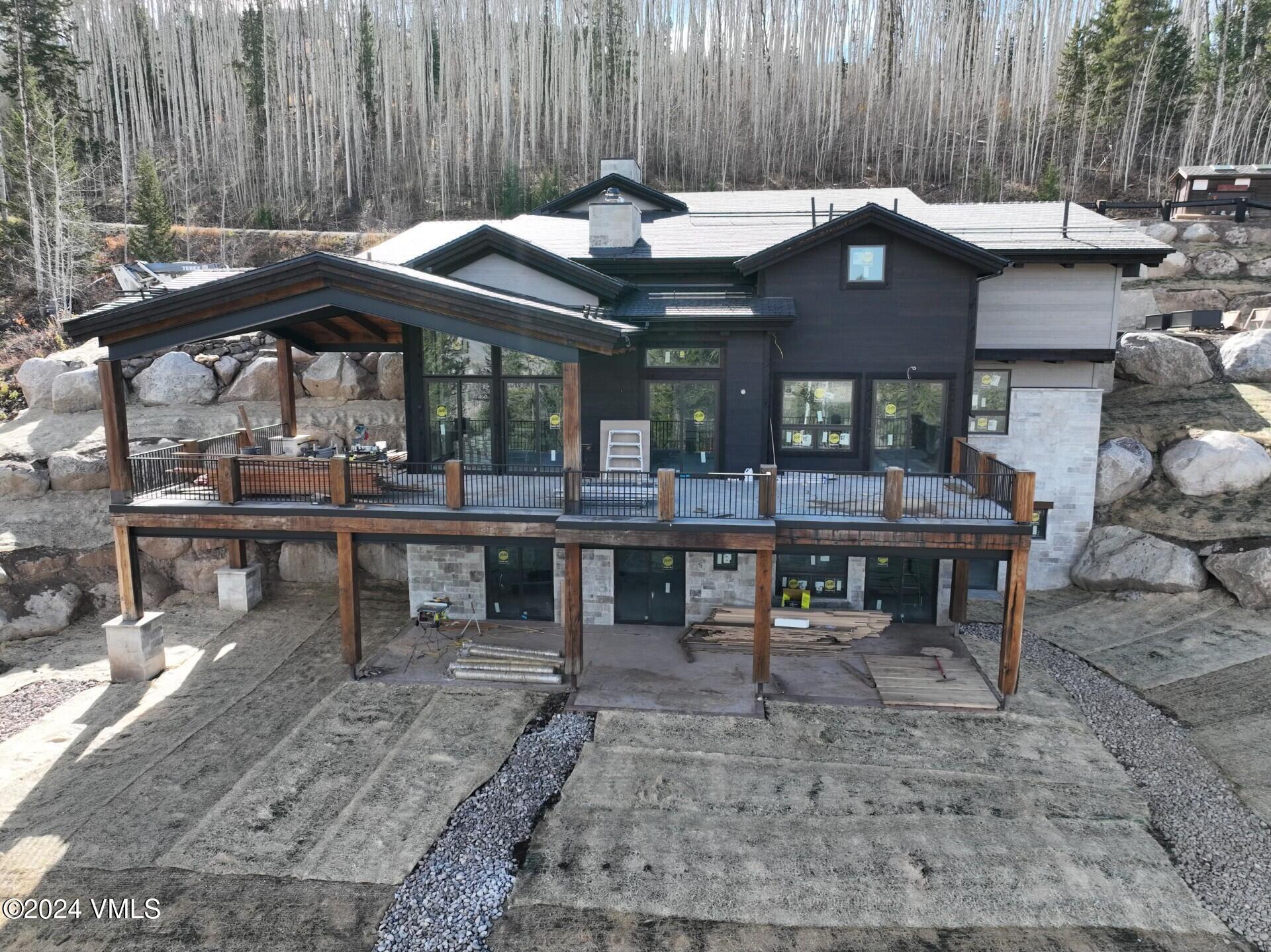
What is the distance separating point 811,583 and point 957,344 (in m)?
5.89

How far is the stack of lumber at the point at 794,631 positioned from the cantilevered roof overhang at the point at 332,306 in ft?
20.6

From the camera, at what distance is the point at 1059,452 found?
18.1 m

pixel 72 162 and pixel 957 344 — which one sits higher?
pixel 72 162

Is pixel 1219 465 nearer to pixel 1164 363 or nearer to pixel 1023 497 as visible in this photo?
pixel 1164 363

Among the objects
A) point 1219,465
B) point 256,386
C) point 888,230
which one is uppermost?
point 888,230

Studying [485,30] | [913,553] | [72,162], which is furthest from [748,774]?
[485,30]

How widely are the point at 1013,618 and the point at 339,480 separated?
1190 centimetres

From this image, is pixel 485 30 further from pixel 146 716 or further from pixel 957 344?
pixel 146 716

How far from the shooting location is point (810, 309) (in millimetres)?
16109

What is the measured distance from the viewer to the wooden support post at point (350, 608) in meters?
14.2

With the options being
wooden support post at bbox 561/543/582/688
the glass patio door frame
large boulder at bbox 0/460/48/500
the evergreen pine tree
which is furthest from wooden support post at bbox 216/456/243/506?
the evergreen pine tree

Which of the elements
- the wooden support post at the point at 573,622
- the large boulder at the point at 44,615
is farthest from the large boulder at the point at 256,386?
the wooden support post at the point at 573,622

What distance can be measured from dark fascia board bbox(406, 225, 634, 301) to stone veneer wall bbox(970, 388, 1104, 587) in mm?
9605

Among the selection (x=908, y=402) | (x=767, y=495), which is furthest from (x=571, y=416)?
(x=908, y=402)
